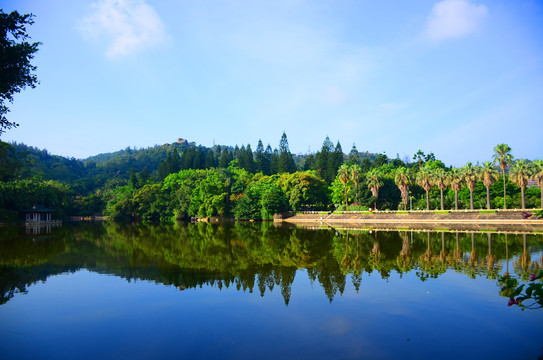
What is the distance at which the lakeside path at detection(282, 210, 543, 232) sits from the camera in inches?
1515

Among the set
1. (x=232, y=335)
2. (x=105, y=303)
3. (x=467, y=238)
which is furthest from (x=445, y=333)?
(x=467, y=238)

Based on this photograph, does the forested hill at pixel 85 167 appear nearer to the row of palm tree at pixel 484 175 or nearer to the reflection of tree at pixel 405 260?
the row of palm tree at pixel 484 175

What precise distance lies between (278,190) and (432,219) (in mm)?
26973

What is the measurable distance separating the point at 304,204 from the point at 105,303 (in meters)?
56.2

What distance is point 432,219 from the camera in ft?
156

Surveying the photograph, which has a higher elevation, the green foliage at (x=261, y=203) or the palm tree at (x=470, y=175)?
the palm tree at (x=470, y=175)

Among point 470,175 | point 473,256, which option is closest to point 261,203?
point 470,175

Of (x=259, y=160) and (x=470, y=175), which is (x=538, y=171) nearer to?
(x=470, y=175)

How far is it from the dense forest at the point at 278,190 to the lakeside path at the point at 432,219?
144 inches

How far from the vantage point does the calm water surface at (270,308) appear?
8.03 metres

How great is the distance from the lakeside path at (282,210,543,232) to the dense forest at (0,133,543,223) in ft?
12.0

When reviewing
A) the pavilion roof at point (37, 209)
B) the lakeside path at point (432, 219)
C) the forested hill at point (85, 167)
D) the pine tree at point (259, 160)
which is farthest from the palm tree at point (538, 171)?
the forested hill at point (85, 167)

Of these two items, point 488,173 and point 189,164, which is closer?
point 488,173

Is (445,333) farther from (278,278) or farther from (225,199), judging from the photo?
(225,199)
